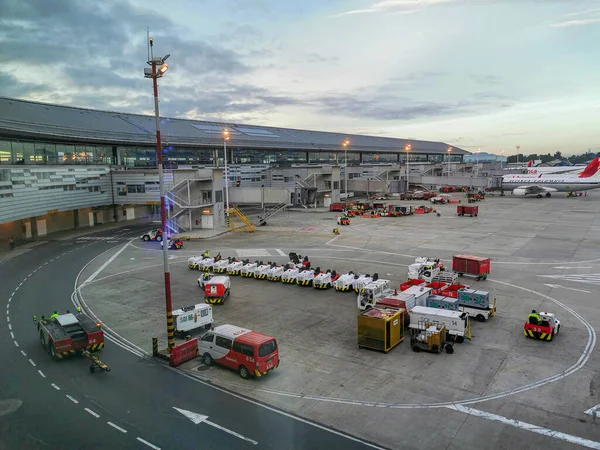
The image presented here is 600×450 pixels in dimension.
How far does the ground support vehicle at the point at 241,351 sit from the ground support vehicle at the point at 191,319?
3.26 metres

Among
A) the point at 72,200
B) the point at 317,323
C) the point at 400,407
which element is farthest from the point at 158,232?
the point at 400,407

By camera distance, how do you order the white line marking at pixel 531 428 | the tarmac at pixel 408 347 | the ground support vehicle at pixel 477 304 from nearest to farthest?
1. the white line marking at pixel 531 428
2. the tarmac at pixel 408 347
3. the ground support vehicle at pixel 477 304

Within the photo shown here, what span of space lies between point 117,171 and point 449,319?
62.8 meters

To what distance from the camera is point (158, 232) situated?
61250 millimetres

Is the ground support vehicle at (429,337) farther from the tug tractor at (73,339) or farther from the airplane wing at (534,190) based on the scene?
the airplane wing at (534,190)

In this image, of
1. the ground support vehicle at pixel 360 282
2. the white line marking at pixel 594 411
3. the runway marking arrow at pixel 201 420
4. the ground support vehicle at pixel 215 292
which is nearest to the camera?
the runway marking arrow at pixel 201 420

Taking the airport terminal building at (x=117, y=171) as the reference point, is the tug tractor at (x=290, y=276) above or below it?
below

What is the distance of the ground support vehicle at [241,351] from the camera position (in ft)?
65.6

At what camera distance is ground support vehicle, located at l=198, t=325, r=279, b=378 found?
1998 cm

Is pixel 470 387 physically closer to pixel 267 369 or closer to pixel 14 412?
pixel 267 369

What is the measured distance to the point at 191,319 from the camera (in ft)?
84.7

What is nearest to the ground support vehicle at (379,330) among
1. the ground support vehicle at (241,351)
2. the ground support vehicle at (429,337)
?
the ground support vehicle at (429,337)

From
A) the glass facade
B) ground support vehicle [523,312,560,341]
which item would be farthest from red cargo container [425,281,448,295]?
the glass facade

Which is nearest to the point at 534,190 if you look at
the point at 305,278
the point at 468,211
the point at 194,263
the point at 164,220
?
the point at 468,211
